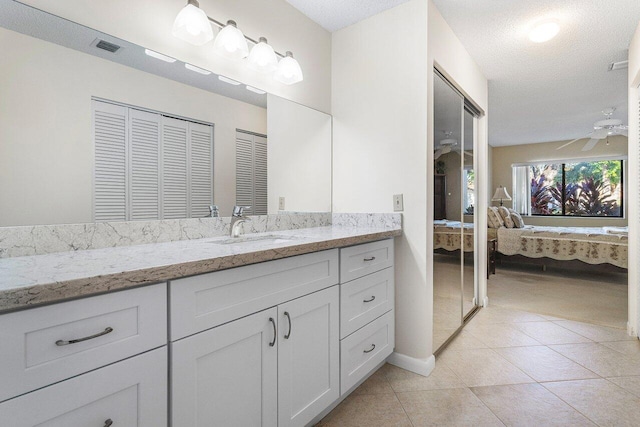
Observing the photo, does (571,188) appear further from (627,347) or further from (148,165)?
(148,165)

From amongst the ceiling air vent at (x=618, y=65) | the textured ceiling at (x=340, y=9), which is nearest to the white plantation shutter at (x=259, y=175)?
the textured ceiling at (x=340, y=9)

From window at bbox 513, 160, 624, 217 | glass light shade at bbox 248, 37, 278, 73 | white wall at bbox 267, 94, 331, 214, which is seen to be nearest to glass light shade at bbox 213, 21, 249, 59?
glass light shade at bbox 248, 37, 278, 73

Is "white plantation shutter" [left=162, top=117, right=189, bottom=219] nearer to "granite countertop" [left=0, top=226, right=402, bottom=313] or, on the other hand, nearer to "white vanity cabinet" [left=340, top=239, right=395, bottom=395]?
"granite countertop" [left=0, top=226, right=402, bottom=313]

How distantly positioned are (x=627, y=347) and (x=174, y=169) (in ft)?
11.0

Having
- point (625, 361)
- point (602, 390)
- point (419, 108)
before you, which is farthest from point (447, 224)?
point (625, 361)

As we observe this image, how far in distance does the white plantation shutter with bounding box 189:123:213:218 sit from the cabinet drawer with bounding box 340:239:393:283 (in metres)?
0.76

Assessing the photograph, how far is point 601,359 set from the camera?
2.22 meters

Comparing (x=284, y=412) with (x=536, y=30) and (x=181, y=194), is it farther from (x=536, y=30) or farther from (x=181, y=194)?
(x=536, y=30)

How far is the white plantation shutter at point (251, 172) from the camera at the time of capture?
1863mm

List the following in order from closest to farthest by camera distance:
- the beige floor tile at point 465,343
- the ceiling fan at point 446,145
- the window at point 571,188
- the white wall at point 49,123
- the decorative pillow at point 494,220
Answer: the white wall at point 49,123 → the ceiling fan at point 446,145 → the beige floor tile at point 465,343 → the decorative pillow at point 494,220 → the window at point 571,188

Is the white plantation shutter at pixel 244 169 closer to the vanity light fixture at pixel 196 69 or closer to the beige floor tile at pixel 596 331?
the vanity light fixture at pixel 196 69

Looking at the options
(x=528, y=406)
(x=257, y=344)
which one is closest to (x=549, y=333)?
(x=528, y=406)

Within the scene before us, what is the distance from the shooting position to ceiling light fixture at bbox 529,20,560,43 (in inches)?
90.7

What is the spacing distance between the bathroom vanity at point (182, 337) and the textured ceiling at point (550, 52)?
192 cm
